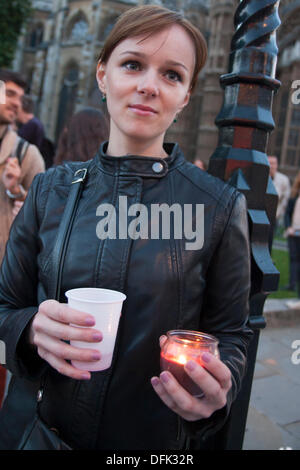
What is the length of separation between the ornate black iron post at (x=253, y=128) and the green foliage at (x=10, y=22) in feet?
85.6

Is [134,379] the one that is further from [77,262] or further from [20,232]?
Result: [20,232]

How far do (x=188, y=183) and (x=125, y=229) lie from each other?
0.26 m

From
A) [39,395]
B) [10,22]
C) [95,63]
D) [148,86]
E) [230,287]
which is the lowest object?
[39,395]

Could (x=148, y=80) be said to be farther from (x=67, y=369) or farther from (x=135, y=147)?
(x=67, y=369)

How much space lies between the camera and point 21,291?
4.26ft

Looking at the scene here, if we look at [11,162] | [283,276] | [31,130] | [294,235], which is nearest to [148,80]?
[11,162]

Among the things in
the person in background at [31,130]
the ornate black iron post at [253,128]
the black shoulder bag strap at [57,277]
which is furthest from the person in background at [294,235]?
the black shoulder bag strap at [57,277]

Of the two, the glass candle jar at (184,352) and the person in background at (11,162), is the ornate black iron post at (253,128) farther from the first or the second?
the person in background at (11,162)

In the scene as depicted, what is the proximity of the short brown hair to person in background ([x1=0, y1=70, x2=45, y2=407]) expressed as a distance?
1540 millimetres

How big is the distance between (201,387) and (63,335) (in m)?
0.35

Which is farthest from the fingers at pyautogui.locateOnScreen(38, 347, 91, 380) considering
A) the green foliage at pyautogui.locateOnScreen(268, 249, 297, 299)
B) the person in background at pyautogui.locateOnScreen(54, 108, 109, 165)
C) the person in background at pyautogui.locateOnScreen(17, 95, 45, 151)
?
the green foliage at pyautogui.locateOnScreen(268, 249, 297, 299)

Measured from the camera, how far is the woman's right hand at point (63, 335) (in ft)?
3.15

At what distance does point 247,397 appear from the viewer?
1.87 metres

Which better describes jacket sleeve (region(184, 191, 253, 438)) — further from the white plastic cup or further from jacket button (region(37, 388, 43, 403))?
jacket button (region(37, 388, 43, 403))
